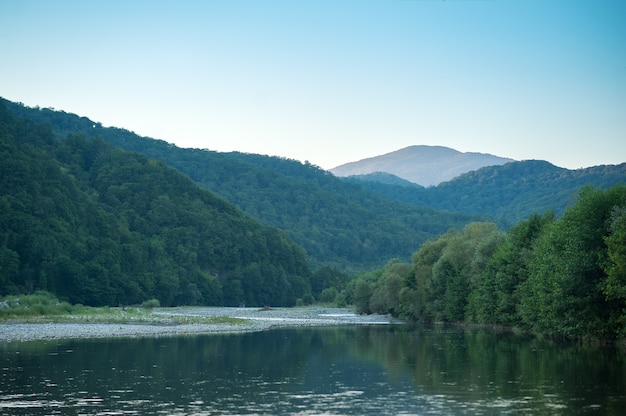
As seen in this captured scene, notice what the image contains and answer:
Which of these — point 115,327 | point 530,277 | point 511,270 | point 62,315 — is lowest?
point 115,327

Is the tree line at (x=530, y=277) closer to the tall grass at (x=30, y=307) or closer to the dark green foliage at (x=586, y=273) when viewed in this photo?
the dark green foliage at (x=586, y=273)

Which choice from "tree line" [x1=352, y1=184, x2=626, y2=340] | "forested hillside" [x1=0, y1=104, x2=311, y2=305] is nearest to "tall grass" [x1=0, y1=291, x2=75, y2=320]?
"forested hillside" [x1=0, y1=104, x2=311, y2=305]

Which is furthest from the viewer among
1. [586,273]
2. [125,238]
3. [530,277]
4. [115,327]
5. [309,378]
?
[125,238]

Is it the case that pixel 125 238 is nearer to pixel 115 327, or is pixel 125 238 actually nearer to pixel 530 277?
pixel 115 327

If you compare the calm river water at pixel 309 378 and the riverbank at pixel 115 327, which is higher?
the riverbank at pixel 115 327

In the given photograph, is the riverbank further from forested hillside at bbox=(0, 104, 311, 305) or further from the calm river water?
forested hillside at bbox=(0, 104, 311, 305)

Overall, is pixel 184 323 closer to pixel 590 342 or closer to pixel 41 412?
pixel 590 342

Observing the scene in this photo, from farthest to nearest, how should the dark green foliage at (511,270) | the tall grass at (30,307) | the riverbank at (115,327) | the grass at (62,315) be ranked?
the tall grass at (30,307) < the grass at (62,315) < the dark green foliage at (511,270) < the riverbank at (115,327)

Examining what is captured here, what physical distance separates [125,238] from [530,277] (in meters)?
108

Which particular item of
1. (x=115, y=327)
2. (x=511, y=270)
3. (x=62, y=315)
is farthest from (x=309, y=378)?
(x=62, y=315)

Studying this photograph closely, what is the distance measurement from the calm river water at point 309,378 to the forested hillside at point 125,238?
75.0 meters

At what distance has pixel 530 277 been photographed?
67500 millimetres

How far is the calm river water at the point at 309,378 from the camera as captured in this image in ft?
94.2

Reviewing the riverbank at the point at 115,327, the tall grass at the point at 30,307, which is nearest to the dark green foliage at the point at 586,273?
the riverbank at the point at 115,327
